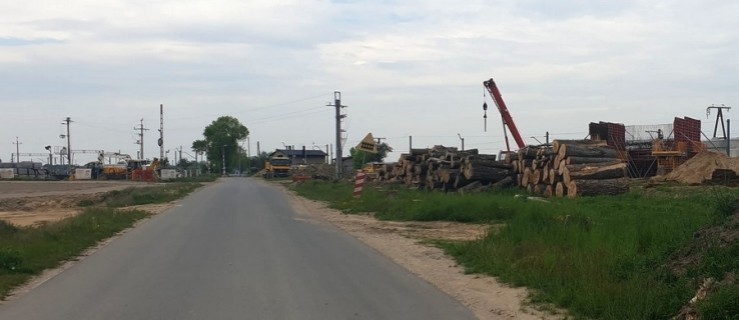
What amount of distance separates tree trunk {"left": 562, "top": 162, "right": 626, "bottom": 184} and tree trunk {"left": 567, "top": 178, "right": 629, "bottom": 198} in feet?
0.74

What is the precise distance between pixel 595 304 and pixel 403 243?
8.27 meters

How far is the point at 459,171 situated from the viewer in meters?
30.8

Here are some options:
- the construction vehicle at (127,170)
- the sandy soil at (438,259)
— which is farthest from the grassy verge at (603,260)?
the construction vehicle at (127,170)

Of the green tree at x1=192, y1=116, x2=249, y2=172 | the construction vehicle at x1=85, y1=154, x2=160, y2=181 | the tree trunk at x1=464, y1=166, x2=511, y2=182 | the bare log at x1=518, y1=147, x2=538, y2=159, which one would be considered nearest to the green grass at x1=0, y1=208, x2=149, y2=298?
the tree trunk at x1=464, y1=166, x2=511, y2=182

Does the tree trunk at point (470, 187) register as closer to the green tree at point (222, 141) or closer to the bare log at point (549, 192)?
the bare log at point (549, 192)

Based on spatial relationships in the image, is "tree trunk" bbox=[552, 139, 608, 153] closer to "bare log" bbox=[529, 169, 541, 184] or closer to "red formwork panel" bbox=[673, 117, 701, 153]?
"bare log" bbox=[529, 169, 541, 184]

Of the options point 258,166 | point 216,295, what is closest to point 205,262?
point 216,295

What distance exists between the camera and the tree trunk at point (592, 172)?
25.3 metres

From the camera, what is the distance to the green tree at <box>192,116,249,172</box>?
151250 mm

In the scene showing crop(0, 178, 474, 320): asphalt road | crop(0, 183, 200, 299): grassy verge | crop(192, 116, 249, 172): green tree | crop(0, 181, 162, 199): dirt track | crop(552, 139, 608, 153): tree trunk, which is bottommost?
crop(0, 178, 474, 320): asphalt road

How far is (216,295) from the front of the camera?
9273 mm

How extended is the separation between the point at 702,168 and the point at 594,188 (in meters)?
7.87

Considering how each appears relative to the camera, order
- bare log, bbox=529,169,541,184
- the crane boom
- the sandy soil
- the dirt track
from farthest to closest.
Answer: the dirt track < the crane boom < bare log, bbox=529,169,541,184 < the sandy soil

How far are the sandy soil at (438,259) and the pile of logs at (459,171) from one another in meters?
6.85
